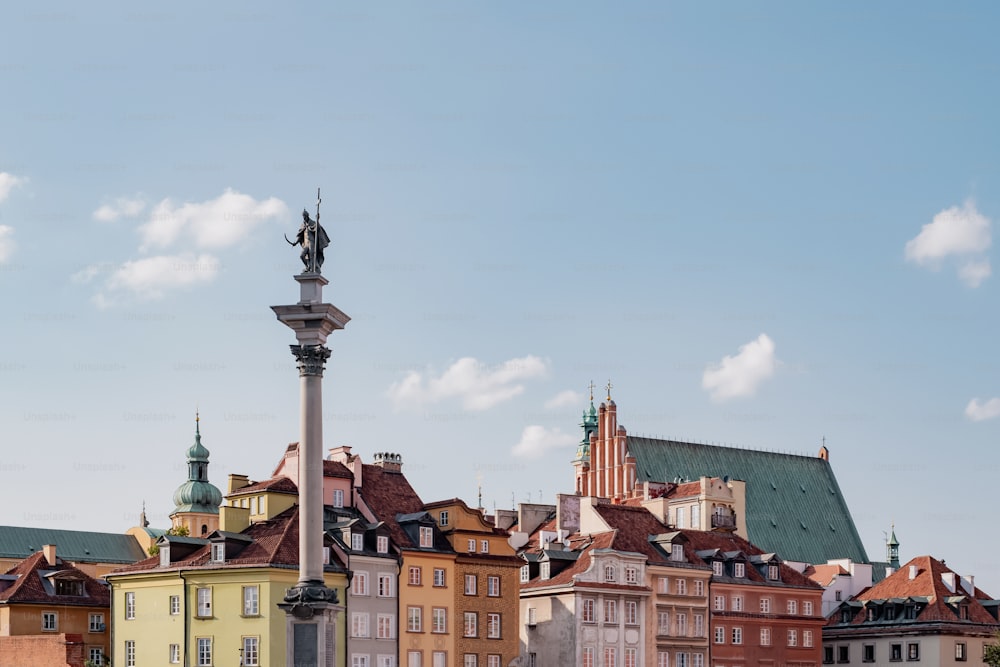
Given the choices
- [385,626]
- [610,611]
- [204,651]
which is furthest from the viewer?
[610,611]

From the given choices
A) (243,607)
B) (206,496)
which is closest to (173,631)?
(243,607)

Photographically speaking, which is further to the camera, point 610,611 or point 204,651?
point 610,611

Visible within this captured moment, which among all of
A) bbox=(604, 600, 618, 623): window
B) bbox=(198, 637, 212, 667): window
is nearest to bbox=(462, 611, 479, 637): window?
bbox=(604, 600, 618, 623): window

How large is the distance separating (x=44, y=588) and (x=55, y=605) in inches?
73.8

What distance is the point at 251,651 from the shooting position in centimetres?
9044

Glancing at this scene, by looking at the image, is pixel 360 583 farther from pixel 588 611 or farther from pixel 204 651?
pixel 588 611

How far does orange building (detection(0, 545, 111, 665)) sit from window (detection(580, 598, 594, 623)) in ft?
96.0

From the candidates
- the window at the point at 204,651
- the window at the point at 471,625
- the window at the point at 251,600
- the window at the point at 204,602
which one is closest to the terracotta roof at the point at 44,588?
the window at the point at 204,602

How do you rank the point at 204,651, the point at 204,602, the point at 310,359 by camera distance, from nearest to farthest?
the point at 310,359 < the point at 204,651 < the point at 204,602

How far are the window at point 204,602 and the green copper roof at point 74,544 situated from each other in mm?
55550

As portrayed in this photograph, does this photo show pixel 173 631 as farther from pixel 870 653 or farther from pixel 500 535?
pixel 870 653

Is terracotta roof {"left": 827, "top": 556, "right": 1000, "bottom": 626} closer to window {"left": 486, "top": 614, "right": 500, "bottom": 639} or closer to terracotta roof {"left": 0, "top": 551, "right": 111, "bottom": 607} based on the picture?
window {"left": 486, "top": 614, "right": 500, "bottom": 639}

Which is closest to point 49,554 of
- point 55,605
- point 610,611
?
point 55,605

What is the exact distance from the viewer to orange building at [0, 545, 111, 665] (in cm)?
10418
